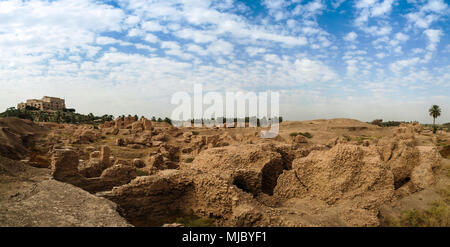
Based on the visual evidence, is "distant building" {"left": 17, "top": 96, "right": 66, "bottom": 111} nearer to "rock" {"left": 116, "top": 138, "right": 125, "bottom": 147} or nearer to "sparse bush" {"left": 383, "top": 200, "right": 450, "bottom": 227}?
"rock" {"left": 116, "top": 138, "right": 125, "bottom": 147}

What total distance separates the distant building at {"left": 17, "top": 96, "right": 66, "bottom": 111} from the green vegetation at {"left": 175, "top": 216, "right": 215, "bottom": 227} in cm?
9270

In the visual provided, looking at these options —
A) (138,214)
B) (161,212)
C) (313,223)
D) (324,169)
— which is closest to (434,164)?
(324,169)

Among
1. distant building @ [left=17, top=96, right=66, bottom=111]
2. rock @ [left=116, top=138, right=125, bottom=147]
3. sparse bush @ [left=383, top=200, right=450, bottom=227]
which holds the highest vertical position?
distant building @ [left=17, top=96, right=66, bottom=111]

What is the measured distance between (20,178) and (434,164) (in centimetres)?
1567

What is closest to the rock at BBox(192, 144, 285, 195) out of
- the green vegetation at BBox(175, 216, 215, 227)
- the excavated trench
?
the excavated trench

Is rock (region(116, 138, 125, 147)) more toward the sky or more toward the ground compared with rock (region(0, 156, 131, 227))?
more toward the ground

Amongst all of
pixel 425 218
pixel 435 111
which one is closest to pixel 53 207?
pixel 425 218

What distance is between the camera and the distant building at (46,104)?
84375 mm

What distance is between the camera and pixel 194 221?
812cm

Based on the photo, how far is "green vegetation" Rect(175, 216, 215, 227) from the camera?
7.92m

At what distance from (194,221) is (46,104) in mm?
97458

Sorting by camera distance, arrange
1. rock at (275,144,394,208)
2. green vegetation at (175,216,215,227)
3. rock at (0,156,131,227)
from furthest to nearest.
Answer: rock at (275,144,394,208) → green vegetation at (175,216,215,227) → rock at (0,156,131,227)
